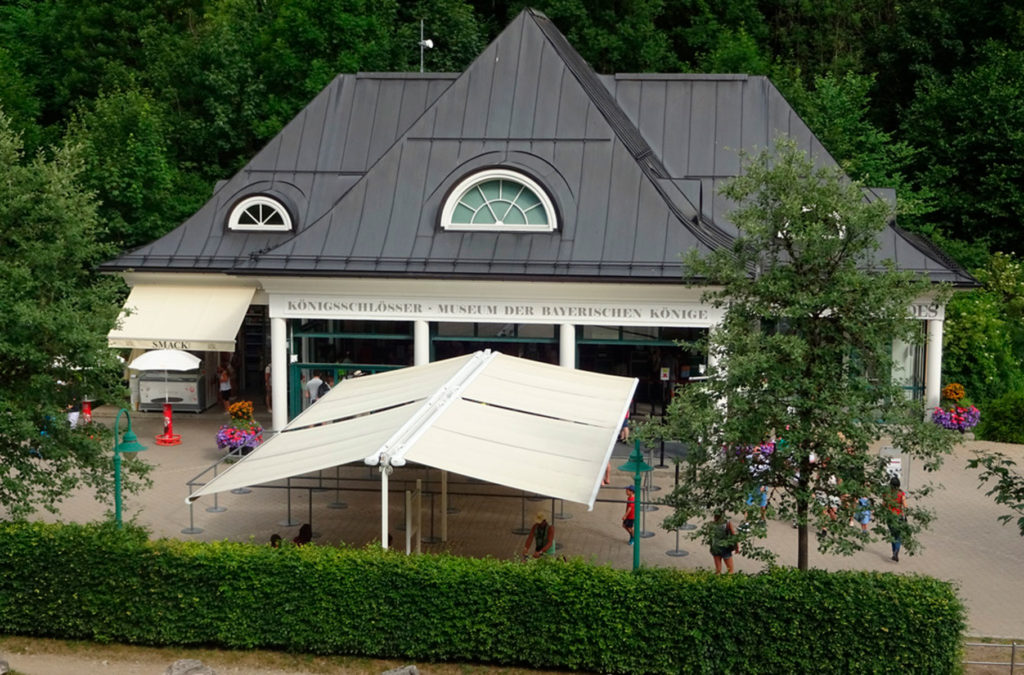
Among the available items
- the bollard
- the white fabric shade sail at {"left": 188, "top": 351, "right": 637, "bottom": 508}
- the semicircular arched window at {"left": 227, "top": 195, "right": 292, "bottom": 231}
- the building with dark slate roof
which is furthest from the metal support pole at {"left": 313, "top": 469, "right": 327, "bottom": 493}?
the semicircular arched window at {"left": 227, "top": 195, "right": 292, "bottom": 231}

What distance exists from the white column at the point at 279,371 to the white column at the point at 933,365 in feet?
50.6

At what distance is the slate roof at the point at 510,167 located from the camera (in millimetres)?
30562

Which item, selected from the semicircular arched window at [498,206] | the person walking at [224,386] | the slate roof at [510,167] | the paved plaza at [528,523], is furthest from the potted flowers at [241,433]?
the semicircular arched window at [498,206]

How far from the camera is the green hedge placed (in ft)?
58.3

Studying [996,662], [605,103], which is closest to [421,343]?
[605,103]

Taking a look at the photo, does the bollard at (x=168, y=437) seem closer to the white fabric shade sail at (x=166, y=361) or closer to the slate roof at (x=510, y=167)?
the white fabric shade sail at (x=166, y=361)

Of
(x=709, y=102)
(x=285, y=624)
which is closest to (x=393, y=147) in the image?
(x=709, y=102)

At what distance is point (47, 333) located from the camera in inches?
822

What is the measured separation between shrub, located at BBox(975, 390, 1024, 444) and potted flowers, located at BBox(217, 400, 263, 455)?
57.3ft

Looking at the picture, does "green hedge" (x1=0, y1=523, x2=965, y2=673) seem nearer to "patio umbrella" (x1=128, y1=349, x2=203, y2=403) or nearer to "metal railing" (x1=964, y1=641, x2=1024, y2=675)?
"metal railing" (x1=964, y1=641, x2=1024, y2=675)

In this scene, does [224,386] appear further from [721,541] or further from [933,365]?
[721,541]

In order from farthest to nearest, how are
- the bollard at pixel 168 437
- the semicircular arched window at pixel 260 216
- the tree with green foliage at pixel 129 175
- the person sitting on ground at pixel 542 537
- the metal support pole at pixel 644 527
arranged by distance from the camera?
the tree with green foliage at pixel 129 175, the semicircular arched window at pixel 260 216, the bollard at pixel 168 437, the metal support pole at pixel 644 527, the person sitting on ground at pixel 542 537

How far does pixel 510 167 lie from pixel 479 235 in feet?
5.68

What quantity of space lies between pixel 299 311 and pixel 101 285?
31.5ft
